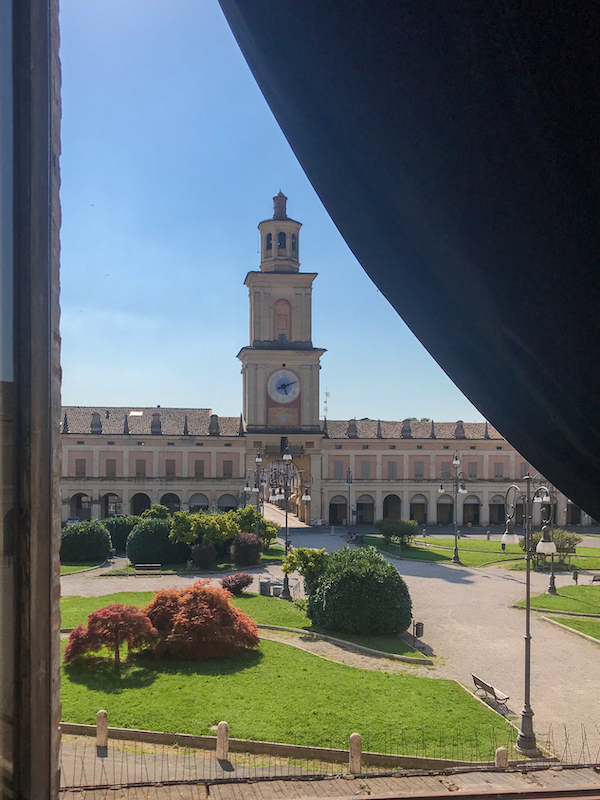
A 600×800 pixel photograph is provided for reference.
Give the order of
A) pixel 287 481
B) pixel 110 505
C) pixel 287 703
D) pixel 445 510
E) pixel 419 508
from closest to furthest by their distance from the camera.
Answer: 1. pixel 287 703
2. pixel 287 481
3. pixel 110 505
4. pixel 419 508
5. pixel 445 510

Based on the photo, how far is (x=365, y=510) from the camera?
162 ft

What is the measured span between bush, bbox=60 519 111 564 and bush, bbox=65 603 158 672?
1694cm

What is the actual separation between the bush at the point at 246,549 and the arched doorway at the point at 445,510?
2463 cm

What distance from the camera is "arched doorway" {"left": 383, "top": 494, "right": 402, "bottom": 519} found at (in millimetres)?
50250

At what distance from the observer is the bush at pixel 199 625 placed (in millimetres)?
14289

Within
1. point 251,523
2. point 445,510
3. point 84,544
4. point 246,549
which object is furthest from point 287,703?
point 445,510

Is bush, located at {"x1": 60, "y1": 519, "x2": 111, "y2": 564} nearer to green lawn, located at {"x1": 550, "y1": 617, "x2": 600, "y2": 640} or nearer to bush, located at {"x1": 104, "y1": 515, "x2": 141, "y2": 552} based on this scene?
bush, located at {"x1": 104, "y1": 515, "x2": 141, "y2": 552}

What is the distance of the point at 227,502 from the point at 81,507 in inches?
452

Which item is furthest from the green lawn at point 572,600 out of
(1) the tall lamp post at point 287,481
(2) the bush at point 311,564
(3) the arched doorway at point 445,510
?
(3) the arched doorway at point 445,510

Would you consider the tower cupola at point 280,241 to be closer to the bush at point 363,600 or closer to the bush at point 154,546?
the bush at point 154,546

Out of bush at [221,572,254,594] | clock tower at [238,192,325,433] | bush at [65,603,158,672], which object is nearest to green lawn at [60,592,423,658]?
bush at [221,572,254,594]

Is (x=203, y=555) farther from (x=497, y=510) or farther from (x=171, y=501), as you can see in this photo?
(x=497, y=510)

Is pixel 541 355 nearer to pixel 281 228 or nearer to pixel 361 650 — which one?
pixel 361 650

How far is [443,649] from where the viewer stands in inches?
634
